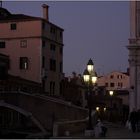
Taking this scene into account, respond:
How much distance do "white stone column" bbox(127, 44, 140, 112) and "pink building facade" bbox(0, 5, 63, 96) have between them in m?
18.8

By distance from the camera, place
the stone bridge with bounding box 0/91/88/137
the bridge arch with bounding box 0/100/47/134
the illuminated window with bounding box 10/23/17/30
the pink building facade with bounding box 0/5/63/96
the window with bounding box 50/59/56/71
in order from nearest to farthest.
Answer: the stone bridge with bounding box 0/91/88/137, the bridge arch with bounding box 0/100/47/134, the pink building facade with bounding box 0/5/63/96, the illuminated window with bounding box 10/23/17/30, the window with bounding box 50/59/56/71

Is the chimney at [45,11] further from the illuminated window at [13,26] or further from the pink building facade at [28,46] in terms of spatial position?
the illuminated window at [13,26]

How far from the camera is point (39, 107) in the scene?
42625 millimetres

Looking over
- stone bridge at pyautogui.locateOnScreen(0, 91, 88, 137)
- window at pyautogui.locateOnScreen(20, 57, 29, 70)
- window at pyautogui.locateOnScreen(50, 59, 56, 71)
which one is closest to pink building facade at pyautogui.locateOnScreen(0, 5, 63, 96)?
window at pyautogui.locateOnScreen(20, 57, 29, 70)

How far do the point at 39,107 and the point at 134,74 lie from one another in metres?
10.6

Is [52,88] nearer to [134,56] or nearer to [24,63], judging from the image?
[24,63]

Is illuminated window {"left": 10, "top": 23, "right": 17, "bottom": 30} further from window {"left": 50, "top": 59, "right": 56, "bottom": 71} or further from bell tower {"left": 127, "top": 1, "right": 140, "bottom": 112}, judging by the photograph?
bell tower {"left": 127, "top": 1, "right": 140, "bottom": 112}

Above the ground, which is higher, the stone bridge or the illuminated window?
the illuminated window

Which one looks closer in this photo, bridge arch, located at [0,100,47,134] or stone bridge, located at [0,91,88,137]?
stone bridge, located at [0,91,88,137]

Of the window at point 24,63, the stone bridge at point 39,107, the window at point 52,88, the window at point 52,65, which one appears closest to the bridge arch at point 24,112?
the stone bridge at point 39,107

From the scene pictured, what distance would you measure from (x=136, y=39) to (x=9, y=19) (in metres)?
21.7

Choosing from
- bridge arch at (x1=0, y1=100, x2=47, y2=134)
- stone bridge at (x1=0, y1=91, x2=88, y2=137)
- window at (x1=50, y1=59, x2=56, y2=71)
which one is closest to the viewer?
stone bridge at (x1=0, y1=91, x2=88, y2=137)

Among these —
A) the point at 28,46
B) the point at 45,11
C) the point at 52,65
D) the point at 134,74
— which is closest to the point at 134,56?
the point at 134,74

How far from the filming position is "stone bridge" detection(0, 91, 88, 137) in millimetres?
41406
